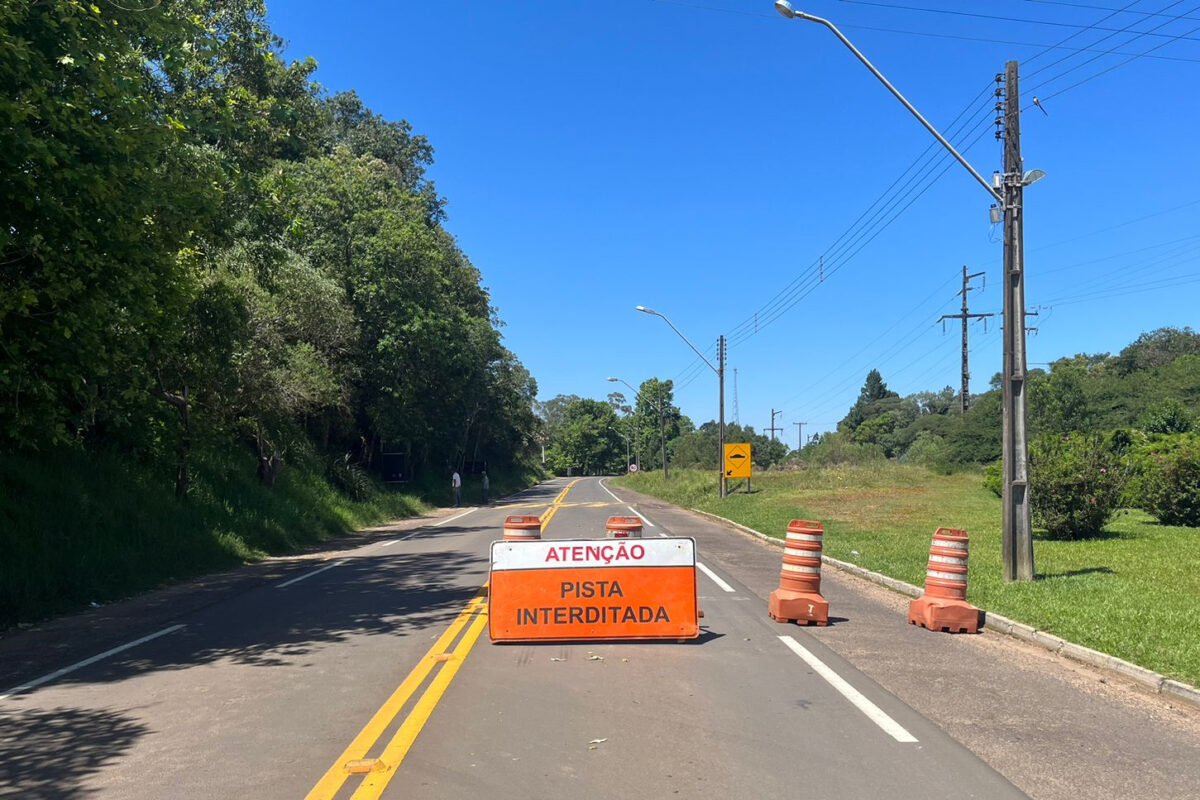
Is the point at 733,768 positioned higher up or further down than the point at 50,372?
further down

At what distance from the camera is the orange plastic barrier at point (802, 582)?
30.7 ft

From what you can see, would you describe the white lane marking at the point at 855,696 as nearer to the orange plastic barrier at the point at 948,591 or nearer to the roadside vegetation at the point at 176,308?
the orange plastic barrier at the point at 948,591

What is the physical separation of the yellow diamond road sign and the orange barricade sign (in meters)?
31.7

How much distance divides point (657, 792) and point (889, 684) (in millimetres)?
3126

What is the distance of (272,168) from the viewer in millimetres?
20547

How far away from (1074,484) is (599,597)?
13774mm

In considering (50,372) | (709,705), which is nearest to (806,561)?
(709,705)

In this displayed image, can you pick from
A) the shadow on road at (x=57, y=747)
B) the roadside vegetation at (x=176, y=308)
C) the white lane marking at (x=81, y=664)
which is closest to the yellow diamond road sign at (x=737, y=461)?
the roadside vegetation at (x=176, y=308)

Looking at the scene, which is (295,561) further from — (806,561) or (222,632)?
(806,561)

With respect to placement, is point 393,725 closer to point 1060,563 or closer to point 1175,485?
point 1060,563

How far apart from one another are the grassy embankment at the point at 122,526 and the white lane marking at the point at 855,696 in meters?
9.26

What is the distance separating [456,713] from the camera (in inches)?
231

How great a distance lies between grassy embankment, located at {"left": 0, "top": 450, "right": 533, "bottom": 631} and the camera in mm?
11281

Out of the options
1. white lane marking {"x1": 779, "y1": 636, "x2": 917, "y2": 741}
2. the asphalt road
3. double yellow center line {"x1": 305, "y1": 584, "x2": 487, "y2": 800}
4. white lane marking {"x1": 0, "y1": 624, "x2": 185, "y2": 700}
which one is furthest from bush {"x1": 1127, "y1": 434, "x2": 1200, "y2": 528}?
white lane marking {"x1": 0, "y1": 624, "x2": 185, "y2": 700}
